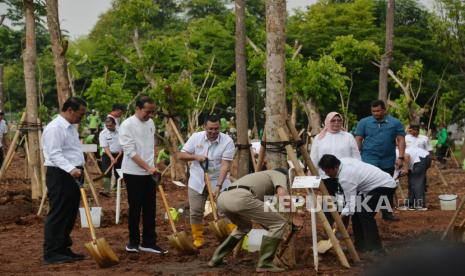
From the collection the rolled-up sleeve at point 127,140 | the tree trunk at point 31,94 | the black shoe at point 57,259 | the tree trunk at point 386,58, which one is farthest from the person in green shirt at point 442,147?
the black shoe at point 57,259

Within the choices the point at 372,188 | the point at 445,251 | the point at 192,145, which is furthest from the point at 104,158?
the point at 445,251

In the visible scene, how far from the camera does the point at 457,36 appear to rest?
84.7 feet

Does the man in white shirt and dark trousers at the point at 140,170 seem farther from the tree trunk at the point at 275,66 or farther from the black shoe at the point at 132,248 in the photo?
the tree trunk at the point at 275,66

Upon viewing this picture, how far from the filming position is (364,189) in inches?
324

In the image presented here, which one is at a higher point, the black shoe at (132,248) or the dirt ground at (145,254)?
the black shoe at (132,248)

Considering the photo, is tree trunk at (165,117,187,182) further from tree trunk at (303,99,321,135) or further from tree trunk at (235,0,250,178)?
tree trunk at (235,0,250,178)

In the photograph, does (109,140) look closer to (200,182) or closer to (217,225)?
(200,182)

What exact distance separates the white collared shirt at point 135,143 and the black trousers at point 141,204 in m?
0.10

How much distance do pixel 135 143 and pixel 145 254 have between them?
1.28 m

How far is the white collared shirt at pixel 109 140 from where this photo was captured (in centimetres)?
1404

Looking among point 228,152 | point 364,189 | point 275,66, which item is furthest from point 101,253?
point 364,189

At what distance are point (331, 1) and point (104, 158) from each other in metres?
28.8

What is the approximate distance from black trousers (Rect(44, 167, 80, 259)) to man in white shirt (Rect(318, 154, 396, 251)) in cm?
281

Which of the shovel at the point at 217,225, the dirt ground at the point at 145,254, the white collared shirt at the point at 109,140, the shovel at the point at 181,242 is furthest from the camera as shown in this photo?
the white collared shirt at the point at 109,140
